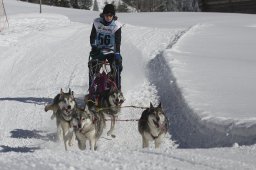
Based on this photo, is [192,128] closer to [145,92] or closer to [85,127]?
[85,127]

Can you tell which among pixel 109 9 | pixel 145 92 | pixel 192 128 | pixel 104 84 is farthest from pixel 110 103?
pixel 145 92

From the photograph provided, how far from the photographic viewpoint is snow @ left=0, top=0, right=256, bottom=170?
525 cm

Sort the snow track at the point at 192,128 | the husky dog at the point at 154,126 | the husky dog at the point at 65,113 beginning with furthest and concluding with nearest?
1. the husky dog at the point at 65,113
2. the husky dog at the point at 154,126
3. the snow track at the point at 192,128

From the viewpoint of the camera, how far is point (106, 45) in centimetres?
912

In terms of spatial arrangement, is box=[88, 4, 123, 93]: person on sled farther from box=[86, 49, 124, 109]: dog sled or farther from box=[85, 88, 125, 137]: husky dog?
box=[85, 88, 125, 137]: husky dog

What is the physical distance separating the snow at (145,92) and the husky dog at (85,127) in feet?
0.77

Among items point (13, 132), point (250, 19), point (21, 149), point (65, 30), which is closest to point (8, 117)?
point (13, 132)

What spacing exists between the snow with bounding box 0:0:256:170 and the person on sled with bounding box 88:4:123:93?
2.65 feet

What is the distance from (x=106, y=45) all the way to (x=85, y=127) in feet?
8.48

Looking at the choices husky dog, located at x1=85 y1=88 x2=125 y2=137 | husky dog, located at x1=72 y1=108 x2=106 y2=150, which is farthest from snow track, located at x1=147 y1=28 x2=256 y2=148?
husky dog, located at x1=72 y1=108 x2=106 y2=150

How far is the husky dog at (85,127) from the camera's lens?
6.86 metres

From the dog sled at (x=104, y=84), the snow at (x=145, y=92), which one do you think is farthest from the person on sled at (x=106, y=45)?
the snow at (x=145, y=92)

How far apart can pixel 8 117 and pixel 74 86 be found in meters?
2.76

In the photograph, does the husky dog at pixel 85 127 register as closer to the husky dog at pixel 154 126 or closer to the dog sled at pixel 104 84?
the husky dog at pixel 154 126
